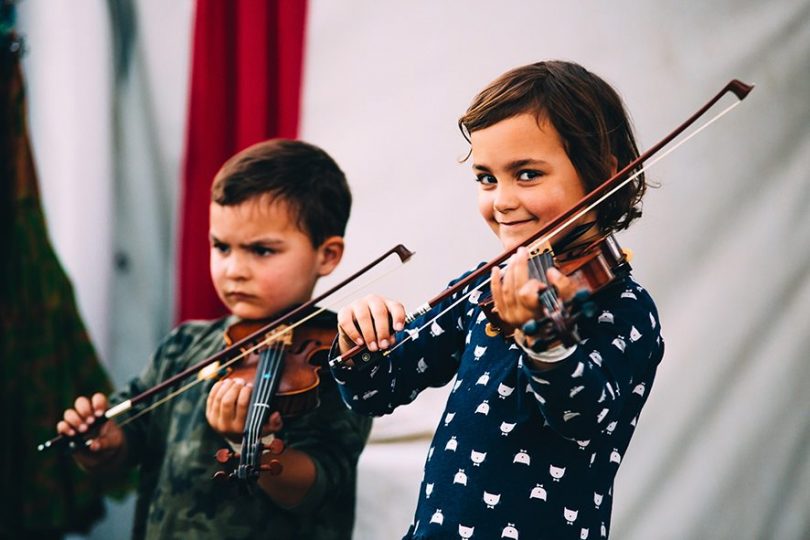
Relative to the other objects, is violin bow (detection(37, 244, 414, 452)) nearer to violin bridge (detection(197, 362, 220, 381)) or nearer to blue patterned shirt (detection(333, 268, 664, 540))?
violin bridge (detection(197, 362, 220, 381))

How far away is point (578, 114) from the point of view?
47.7 inches

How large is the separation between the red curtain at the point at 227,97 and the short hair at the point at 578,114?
1.06 meters

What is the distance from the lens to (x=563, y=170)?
1.19 metres

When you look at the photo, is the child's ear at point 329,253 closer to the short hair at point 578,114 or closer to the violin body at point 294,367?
the violin body at point 294,367

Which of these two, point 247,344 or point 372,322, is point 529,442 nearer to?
point 372,322

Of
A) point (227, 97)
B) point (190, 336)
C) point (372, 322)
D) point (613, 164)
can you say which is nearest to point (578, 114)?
point (613, 164)

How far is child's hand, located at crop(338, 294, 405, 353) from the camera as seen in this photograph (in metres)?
1.21

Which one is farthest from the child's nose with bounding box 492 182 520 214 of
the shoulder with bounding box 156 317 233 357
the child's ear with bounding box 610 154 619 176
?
the shoulder with bounding box 156 317 233 357

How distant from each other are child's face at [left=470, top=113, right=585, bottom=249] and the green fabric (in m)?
1.39

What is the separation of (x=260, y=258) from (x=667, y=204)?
2.54 ft

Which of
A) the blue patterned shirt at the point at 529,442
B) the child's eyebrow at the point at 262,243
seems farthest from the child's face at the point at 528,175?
the child's eyebrow at the point at 262,243

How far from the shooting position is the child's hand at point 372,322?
121 centimetres

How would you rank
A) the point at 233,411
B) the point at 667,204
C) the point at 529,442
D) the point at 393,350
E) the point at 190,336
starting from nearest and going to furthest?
the point at 529,442 → the point at 393,350 → the point at 233,411 → the point at 190,336 → the point at 667,204

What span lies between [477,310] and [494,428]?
0.55ft
